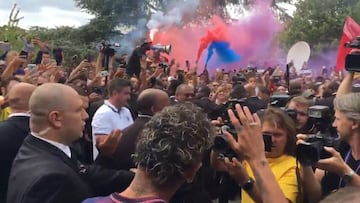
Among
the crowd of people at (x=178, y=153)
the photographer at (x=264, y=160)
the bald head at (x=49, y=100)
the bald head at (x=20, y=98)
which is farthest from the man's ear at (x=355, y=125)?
the bald head at (x=20, y=98)

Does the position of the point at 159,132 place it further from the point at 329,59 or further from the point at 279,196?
the point at 329,59

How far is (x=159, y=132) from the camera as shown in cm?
257

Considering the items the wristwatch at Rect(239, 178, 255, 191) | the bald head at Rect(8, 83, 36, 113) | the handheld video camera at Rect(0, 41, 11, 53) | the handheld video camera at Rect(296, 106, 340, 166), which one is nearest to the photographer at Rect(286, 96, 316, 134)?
the handheld video camera at Rect(296, 106, 340, 166)

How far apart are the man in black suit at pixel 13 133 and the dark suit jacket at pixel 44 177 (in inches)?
30.9

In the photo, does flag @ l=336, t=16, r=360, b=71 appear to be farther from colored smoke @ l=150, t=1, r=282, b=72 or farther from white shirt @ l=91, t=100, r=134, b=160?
colored smoke @ l=150, t=1, r=282, b=72

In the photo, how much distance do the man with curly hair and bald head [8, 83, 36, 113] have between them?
2.24 m

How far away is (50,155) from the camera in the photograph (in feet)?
11.1

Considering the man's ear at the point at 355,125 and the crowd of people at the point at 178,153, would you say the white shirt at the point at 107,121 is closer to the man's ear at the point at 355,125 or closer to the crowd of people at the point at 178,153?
the crowd of people at the point at 178,153

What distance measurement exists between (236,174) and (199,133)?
0.94m

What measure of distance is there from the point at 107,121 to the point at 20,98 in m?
2.12

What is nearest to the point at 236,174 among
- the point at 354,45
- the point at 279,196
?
the point at 279,196

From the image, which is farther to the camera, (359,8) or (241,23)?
(359,8)

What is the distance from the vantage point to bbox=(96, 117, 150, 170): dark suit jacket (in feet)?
14.8

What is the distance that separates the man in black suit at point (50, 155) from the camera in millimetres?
3156
